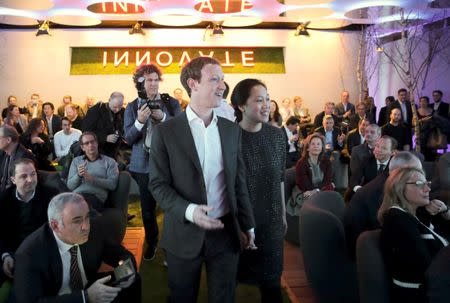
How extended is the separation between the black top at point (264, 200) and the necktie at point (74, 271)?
2.80 feet

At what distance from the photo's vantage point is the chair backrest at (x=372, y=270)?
7.00ft

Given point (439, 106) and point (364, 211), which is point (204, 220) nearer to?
point (364, 211)

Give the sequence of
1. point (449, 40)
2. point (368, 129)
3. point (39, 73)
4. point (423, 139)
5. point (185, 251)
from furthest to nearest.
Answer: point (39, 73)
point (449, 40)
point (423, 139)
point (368, 129)
point (185, 251)

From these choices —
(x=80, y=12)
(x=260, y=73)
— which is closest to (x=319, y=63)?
(x=260, y=73)

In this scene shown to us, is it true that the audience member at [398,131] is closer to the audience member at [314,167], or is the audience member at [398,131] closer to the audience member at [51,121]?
the audience member at [314,167]

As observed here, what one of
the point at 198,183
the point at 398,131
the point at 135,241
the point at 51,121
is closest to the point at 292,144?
the point at 398,131

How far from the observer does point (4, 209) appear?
2.80 meters

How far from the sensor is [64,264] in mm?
2100

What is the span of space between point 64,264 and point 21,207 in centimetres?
95

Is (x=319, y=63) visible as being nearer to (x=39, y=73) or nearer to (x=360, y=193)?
(x=39, y=73)

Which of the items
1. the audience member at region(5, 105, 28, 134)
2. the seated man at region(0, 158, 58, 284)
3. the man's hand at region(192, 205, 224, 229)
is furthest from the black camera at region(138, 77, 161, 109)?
the audience member at region(5, 105, 28, 134)

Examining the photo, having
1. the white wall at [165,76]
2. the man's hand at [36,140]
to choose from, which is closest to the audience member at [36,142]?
Answer: the man's hand at [36,140]

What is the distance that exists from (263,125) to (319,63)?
37.7 ft

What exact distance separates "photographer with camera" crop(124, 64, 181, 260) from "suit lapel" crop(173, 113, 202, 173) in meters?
1.29
